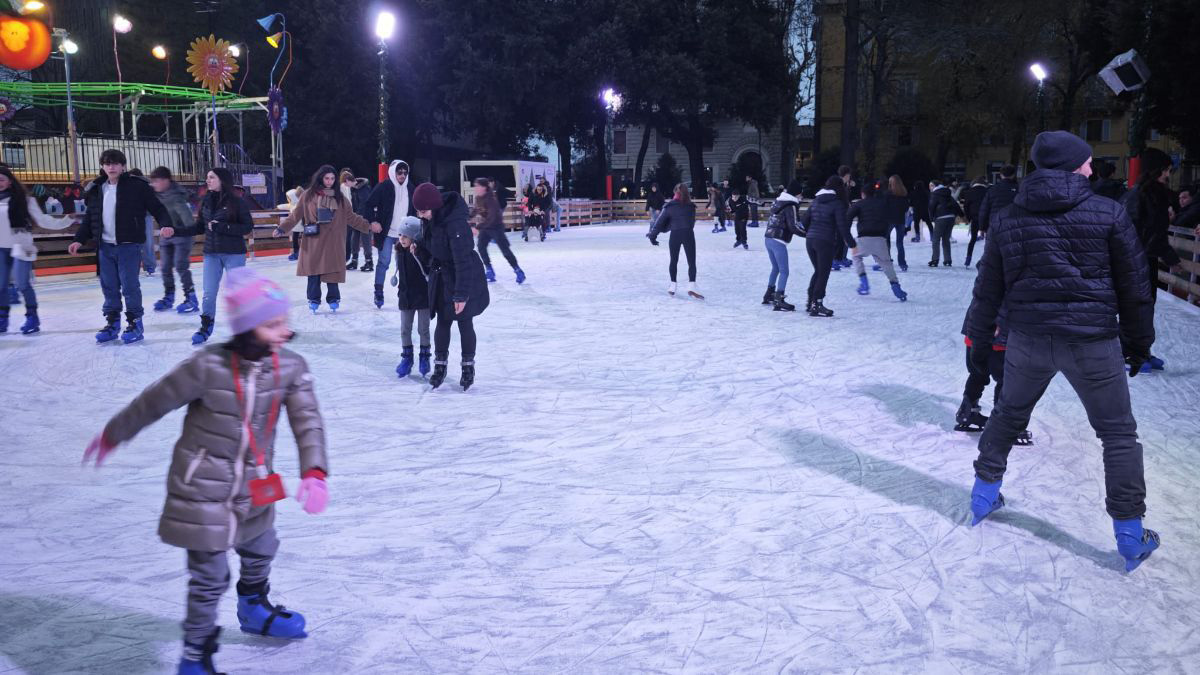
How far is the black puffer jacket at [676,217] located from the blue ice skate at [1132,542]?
886 cm

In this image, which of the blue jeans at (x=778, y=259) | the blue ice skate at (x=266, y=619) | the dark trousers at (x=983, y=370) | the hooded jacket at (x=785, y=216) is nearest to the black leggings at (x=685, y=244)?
the blue jeans at (x=778, y=259)

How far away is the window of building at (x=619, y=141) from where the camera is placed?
65.1 meters

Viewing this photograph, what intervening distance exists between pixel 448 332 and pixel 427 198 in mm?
1081

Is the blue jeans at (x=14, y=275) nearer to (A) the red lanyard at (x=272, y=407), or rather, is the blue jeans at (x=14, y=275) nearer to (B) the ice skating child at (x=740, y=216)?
(A) the red lanyard at (x=272, y=407)

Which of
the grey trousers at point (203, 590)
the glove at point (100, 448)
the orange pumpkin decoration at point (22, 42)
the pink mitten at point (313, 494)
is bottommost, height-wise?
the grey trousers at point (203, 590)

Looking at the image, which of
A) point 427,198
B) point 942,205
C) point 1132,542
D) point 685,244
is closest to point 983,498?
point 1132,542

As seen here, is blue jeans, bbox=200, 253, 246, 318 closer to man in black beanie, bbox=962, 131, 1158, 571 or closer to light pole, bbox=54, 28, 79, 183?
man in black beanie, bbox=962, 131, 1158, 571

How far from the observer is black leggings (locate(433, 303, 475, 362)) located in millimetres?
7309

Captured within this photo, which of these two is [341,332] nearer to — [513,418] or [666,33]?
[513,418]

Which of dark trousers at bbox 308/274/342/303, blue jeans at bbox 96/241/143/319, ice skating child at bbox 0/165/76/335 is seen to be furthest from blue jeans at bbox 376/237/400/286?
ice skating child at bbox 0/165/76/335

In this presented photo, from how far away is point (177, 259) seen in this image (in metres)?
10.9

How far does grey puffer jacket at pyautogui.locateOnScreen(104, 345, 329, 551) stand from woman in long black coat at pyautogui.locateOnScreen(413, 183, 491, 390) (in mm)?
4080

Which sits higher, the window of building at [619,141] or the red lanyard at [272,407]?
the window of building at [619,141]

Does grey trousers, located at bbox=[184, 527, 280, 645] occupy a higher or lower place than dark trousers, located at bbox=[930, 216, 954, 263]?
lower
